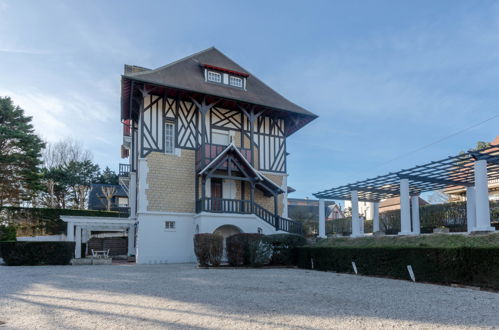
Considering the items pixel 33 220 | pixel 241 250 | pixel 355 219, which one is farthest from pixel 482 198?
pixel 33 220

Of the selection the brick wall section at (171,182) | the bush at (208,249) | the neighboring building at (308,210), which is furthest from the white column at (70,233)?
the neighboring building at (308,210)

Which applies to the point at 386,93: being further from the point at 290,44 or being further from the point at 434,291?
the point at 434,291

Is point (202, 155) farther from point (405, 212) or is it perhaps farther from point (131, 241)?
point (405, 212)

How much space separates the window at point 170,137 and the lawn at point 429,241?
907cm

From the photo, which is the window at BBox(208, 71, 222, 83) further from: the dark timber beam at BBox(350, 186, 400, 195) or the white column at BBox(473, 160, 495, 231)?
the white column at BBox(473, 160, 495, 231)

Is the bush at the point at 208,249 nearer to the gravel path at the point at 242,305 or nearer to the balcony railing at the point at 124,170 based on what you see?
the gravel path at the point at 242,305

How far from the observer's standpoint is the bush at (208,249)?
14.9 m

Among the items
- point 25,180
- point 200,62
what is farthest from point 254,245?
point 25,180

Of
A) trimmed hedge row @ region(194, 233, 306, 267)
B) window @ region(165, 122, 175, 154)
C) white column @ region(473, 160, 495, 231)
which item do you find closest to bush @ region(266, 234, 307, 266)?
trimmed hedge row @ region(194, 233, 306, 267)

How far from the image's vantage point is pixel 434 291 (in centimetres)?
826

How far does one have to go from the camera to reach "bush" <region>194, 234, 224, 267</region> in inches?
586

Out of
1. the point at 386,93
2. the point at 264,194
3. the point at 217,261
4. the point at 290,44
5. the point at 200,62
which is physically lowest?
the point at 217,261

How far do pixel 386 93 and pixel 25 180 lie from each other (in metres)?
25.1

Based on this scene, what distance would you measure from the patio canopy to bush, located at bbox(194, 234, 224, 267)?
6848mm
